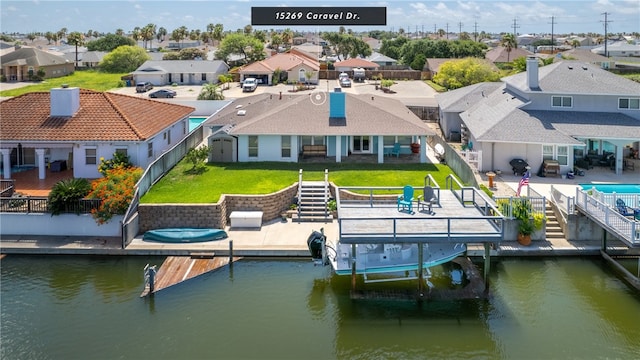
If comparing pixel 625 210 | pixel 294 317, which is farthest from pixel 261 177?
pixel 625 210

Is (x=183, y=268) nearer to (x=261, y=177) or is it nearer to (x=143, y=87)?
(x=261, y=177)

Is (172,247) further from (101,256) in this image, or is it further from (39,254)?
(39,254)

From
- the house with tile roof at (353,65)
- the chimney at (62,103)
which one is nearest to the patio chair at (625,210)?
the chimney at (62,103)

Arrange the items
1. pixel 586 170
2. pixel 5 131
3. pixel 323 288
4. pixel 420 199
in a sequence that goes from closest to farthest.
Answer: pixel 323 288 → pixel 420 199 → pixel 5 131 → pixel 586 170

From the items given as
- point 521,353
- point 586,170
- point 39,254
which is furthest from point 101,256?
point 586,170

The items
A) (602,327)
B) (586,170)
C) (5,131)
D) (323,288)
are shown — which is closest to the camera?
(602,327)
